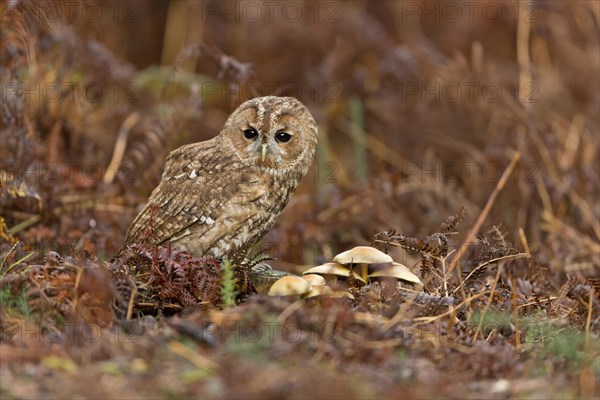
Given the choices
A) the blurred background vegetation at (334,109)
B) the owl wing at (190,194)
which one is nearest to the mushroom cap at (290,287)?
the owl wing at (190,194)

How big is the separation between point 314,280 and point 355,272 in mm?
295

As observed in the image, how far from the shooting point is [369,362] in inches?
124

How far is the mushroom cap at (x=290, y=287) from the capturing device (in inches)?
148

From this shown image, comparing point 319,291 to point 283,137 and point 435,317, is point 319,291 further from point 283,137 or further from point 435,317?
point 283,137

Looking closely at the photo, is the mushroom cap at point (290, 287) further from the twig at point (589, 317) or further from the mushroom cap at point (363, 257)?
the twig at point (589, 317)

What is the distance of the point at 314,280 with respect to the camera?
156 inches

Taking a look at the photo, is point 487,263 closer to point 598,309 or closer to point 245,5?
point 598,309

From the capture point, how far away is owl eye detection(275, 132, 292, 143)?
504cm

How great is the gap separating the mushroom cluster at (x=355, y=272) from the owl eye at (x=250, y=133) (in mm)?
1124

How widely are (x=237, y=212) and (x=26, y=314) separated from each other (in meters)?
1.54

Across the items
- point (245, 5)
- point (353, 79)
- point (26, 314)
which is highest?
point (245, 5)

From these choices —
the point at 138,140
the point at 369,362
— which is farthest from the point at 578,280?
the point at 138,140

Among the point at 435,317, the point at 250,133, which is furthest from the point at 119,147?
the point at 435,317

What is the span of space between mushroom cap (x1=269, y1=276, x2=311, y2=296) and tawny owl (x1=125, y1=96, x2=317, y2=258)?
106cm
